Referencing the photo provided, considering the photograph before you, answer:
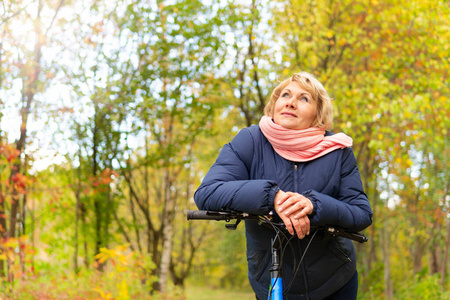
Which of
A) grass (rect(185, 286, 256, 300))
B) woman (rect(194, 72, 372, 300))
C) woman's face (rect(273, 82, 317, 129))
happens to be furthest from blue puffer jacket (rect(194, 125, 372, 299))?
grass (rect(185, 286, 256, 300))

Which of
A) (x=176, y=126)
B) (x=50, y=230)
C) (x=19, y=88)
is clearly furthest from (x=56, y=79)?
(x=176, y=126)

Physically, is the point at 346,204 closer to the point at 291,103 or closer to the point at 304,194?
the point at 304,194

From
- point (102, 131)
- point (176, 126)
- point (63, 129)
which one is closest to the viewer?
point (63, 129)

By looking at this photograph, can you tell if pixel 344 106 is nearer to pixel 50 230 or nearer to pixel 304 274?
pixel 50 230

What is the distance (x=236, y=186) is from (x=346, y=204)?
1.71 ft

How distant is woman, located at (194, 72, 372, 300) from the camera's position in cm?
199

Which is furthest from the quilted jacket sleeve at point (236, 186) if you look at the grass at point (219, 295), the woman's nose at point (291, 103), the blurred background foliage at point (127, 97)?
the grass at point (219, 295)

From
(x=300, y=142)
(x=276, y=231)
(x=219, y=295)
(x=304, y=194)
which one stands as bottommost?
(x=219, y=295)

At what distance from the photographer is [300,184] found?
2.09 m

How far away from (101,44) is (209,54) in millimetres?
2076

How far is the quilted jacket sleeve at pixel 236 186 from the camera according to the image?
6.05 ft

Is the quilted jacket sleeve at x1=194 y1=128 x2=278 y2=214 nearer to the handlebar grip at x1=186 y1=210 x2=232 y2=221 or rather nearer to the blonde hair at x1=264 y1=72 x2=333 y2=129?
the handlebar grip at x1=186 y1=210 x2=232 y2=221

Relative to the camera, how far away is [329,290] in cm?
209

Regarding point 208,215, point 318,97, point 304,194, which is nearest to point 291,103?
point 318,97
